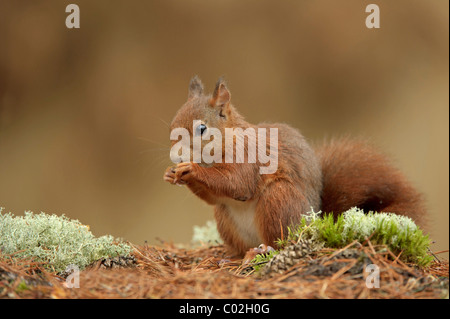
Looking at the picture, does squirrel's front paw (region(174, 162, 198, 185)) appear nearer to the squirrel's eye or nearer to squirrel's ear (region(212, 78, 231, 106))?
the squirrel's eye

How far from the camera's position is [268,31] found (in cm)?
326

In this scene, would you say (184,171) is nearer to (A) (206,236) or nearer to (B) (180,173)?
(B) (180,173)

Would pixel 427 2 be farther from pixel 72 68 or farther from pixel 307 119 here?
pixel 72 68

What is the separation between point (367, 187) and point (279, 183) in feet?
1.34

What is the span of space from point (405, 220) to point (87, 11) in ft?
8.20

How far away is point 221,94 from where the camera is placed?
1771mm

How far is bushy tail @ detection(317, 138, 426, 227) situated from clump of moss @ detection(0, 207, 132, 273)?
2.73 feet

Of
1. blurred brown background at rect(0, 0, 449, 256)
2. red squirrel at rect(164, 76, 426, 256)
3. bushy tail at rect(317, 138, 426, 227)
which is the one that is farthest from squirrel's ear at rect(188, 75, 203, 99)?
blurred brown background at rect(0, 0, 449, 256)

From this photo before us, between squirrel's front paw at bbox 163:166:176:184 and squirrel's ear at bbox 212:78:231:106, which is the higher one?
squirrel's ear at bbox 212:78:231:106

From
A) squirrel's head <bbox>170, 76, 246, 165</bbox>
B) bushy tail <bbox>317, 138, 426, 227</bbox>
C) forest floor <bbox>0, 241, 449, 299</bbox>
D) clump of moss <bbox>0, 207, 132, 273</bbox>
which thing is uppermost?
squirrel's head <bbox>170, 76, 246, 165</bbox>

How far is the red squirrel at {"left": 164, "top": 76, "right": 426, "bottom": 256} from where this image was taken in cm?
171

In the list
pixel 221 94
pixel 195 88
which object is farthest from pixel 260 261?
pixel 195 88
